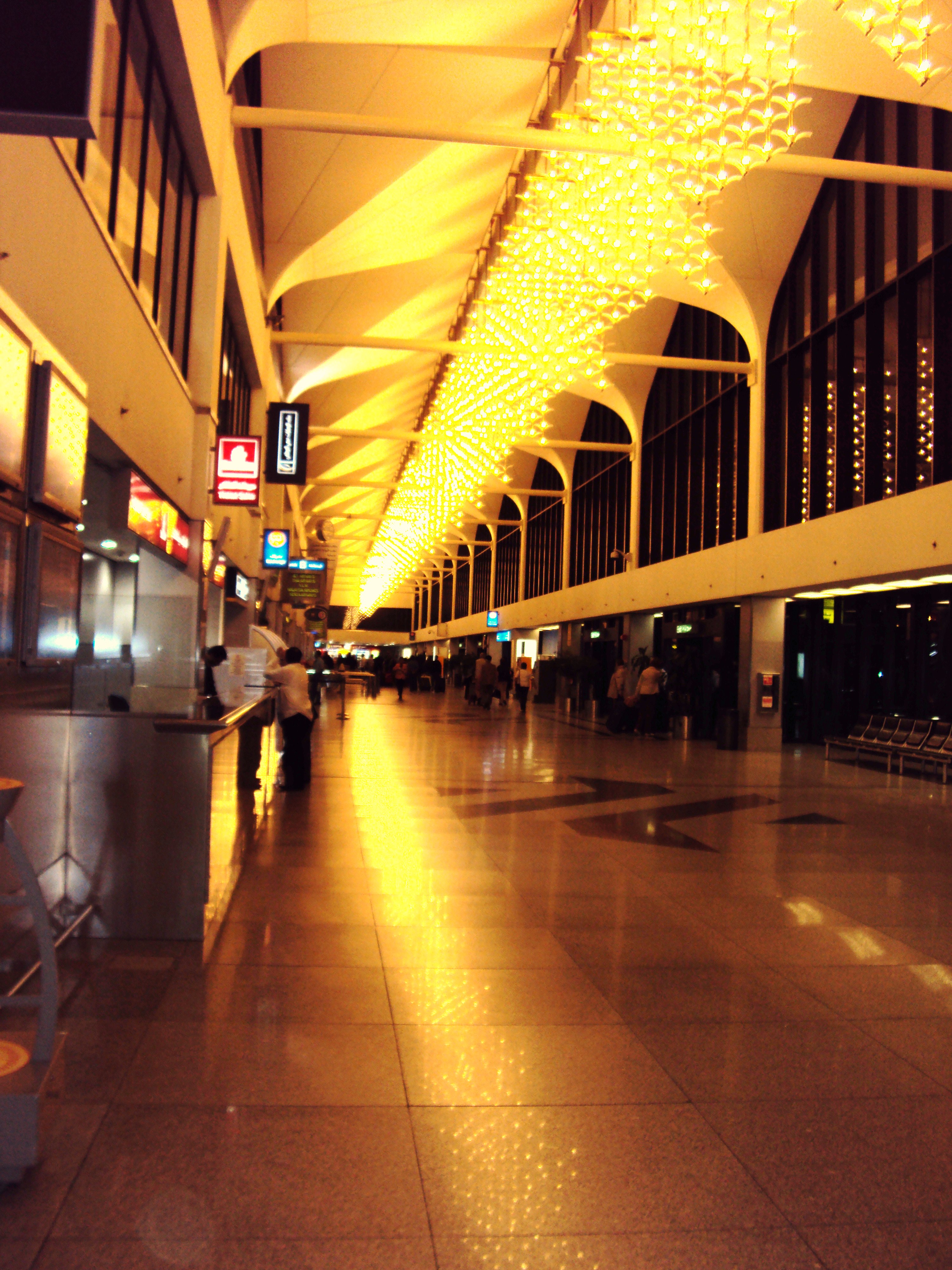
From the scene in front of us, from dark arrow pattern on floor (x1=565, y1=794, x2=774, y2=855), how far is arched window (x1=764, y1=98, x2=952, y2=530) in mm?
5828

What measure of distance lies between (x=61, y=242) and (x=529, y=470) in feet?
110

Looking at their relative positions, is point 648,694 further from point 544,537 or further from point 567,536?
point 544,537

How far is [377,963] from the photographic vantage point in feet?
15.5

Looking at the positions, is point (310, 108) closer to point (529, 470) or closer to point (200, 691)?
point (200, 691)

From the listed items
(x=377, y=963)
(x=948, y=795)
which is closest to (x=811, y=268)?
(x=948, y=795)

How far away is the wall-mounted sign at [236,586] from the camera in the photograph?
53.4 feet

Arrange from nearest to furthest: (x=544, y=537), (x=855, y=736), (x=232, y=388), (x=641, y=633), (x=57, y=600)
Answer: (x=57, y=600) → (x=855, y=736) → (x=232, y=388) → (x=641, y=633) → (x=544, y=537)

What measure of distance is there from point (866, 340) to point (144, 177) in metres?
11.1

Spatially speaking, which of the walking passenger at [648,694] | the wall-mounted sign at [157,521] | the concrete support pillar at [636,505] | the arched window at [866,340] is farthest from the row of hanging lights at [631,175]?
the concrete support pillar at [636,505]

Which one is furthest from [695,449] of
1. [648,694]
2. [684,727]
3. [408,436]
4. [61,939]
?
[61,939]

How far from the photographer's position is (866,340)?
16.0 m

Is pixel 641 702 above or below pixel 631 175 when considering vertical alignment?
below

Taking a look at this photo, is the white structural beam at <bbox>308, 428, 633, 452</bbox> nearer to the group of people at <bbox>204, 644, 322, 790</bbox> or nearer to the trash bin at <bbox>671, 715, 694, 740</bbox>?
the trash bin at <bbox>671, 715, 694, 740</bbox>

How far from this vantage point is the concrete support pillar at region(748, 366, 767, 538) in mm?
Answer: 18953
